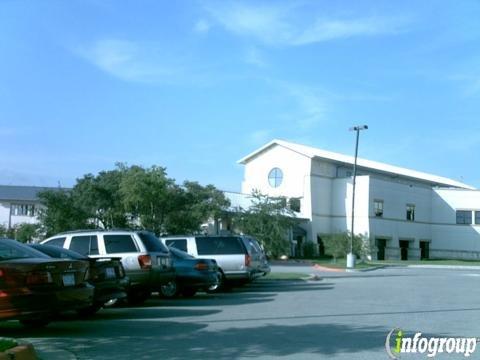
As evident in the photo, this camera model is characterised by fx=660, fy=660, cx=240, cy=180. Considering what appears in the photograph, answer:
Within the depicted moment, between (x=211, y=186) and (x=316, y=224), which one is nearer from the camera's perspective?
(x=211, y=186)

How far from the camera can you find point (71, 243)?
16344 mm

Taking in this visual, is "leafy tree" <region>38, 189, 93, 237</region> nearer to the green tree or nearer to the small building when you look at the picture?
the green tree

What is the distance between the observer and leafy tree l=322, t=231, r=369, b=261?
5958 cm

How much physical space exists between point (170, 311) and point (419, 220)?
226 feet

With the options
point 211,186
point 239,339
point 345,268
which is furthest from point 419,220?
point 239,339

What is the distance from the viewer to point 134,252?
Answer: 15.7 m

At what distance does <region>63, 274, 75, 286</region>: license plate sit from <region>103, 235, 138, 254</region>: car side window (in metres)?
4.81

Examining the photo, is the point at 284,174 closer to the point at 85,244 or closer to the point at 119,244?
the point at 85,244

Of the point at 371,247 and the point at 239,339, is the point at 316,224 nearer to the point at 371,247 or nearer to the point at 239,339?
the point at 371,247

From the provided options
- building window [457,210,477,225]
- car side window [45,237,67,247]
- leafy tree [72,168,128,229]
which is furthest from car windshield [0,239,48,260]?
building window [457,210,477,225]

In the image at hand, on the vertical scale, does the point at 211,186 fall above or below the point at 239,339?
above

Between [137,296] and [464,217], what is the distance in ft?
234

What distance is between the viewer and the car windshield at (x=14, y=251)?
35.3 ft

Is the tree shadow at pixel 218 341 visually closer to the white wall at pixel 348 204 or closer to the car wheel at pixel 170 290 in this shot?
the car wheel at pixel 170 290
